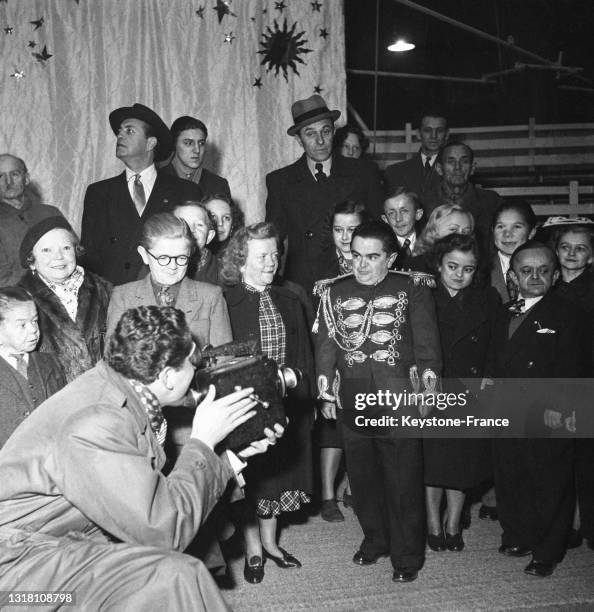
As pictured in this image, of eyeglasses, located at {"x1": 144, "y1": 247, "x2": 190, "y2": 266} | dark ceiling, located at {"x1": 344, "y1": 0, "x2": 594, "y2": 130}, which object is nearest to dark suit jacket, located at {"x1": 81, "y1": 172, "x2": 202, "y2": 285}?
eyeglasses, located at {"x1": 144, "y1": 247, "x2": 190, "y2": 266}

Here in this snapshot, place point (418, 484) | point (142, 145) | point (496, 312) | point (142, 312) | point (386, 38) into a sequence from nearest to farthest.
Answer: point (142, 312)
point (418, 484)
point (496, 312)
point (142, 145)
point (386, 38)

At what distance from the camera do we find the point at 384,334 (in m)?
3.72

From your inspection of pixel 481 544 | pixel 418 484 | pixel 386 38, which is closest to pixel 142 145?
pixel 418 484

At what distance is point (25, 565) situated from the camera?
212cm

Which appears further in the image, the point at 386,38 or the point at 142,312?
the point at 386,38

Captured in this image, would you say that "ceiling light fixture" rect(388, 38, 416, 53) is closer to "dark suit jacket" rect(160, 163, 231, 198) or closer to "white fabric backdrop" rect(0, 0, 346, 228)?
"white fabric backdrop" rect(0, 0, 346, 228)

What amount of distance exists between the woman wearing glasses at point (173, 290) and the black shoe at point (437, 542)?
162cm

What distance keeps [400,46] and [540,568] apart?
6924 millimetres

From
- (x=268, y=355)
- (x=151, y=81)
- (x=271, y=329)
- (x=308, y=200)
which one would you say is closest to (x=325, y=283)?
(x=271, y=329)

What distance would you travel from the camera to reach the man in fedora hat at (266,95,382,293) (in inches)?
194

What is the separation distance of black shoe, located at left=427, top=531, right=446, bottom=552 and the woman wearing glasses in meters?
1.62

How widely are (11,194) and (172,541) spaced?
3.33 metres

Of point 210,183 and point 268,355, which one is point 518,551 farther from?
point 210,183

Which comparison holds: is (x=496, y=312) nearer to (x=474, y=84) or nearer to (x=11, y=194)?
(x=11, y=194)
